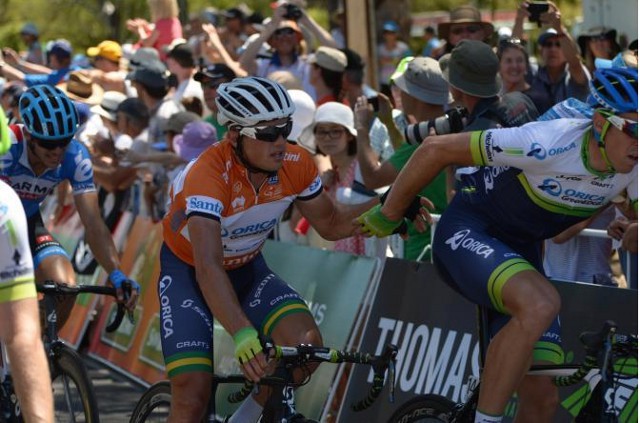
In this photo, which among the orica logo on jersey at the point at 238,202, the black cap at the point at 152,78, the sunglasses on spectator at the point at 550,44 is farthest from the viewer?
the black cap at the point at 152,78

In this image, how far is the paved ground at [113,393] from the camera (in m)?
9.54

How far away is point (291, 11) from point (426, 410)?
7.05m

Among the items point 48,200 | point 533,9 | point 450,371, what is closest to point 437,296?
point 450,371

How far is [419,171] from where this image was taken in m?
5.86

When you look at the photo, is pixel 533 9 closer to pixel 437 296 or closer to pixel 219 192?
pixel 437 296

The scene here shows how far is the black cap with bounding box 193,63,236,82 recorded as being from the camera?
11430mm

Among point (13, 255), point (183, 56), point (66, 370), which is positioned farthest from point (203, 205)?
point (183, 56)

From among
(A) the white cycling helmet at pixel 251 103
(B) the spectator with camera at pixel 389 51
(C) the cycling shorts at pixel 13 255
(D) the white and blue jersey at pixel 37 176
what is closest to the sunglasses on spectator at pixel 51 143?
(D) the white and blue jersey at pixel 37 176

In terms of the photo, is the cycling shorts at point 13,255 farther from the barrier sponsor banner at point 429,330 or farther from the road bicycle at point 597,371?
the barrier sponsor banner at point 429,330

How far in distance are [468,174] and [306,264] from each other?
9.79 feet

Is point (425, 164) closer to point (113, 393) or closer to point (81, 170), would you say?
point (81, 170)

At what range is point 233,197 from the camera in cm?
629

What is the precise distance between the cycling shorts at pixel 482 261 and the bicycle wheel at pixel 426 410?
440mm

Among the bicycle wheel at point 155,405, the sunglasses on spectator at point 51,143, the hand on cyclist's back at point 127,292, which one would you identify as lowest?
the bicycle wheel at point 155,405
